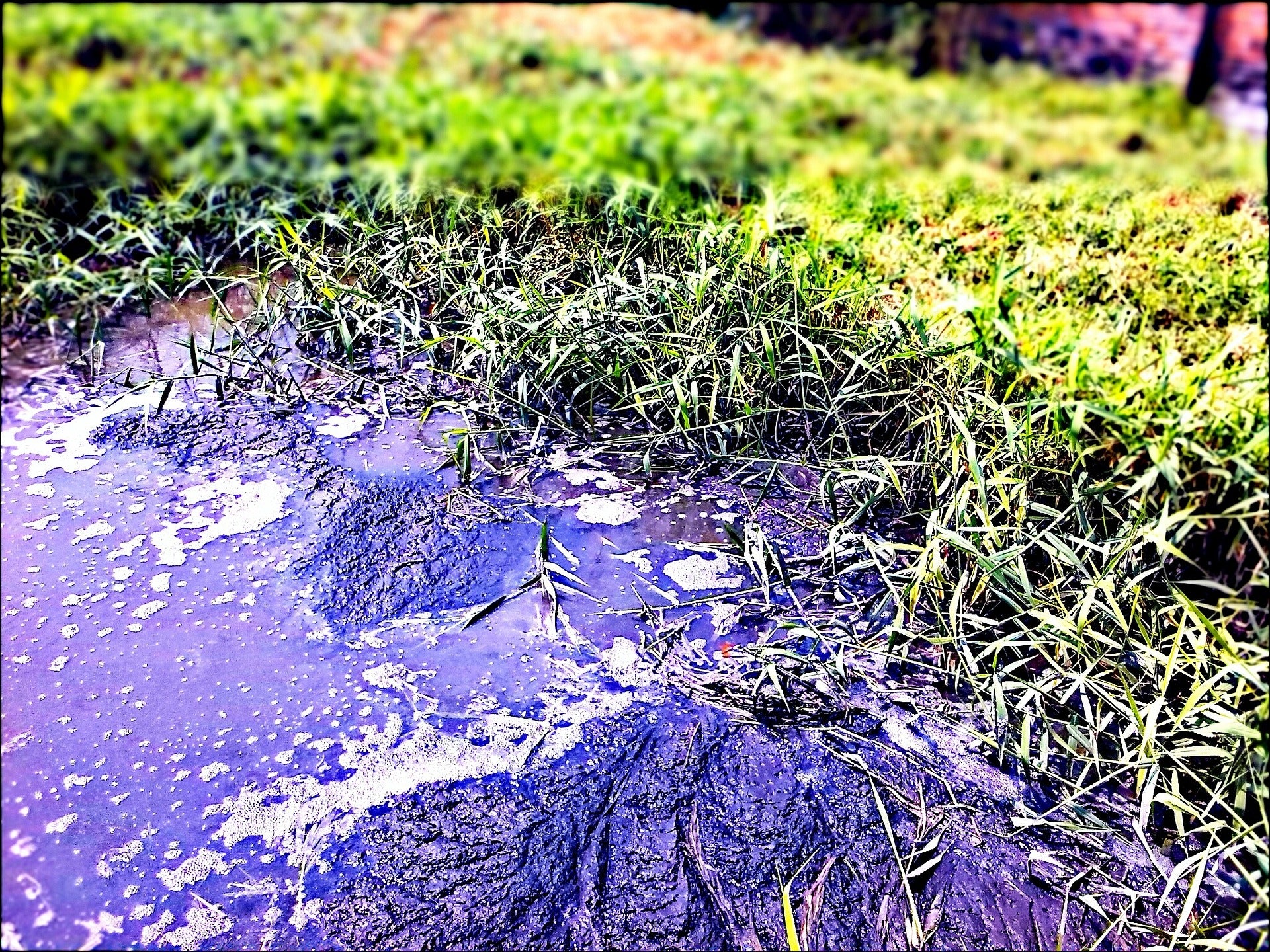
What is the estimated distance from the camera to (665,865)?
53.5 inches

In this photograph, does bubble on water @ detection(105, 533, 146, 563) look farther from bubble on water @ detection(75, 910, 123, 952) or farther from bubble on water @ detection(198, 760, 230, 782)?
bubble on water @ detection(75, 910, 123, 952)

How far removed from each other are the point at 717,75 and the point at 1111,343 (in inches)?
54.4

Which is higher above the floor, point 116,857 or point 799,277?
point 799,277

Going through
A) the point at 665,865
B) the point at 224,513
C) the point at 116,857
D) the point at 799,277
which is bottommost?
the point at 665,865

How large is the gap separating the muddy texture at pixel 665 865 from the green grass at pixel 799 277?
25 centimetres

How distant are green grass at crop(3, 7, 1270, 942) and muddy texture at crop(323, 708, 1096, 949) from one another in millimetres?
253

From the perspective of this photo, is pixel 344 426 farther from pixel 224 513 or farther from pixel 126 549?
pixel 126 549

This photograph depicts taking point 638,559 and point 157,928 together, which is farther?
point 638,559

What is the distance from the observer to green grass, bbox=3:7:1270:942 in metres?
1.78

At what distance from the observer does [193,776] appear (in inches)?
55.5

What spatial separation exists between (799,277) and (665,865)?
1.60 m

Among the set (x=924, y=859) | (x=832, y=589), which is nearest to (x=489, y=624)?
(x=832, y=589)

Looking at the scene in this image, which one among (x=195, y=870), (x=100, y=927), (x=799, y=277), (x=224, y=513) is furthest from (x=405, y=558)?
(x=799, y=277)

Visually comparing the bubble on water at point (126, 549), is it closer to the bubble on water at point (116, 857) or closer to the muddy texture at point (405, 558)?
the muddy texture at point (405, 558)
